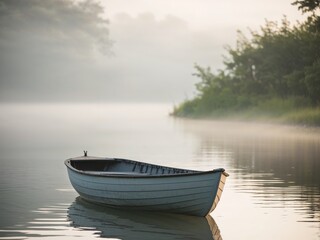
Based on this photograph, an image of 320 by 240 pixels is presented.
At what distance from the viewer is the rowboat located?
806 inches

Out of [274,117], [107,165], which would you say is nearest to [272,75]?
[274,117]

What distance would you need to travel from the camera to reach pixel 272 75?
71.8m

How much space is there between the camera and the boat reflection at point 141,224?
63.7 feet

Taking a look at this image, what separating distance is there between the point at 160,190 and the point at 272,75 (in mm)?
52127

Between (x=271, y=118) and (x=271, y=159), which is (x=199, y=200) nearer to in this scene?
(x=271, y=159)

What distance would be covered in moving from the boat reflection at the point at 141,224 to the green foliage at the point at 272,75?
41.8 m

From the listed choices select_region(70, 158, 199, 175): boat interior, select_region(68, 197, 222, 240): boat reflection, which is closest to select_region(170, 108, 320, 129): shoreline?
select_region(70, 158, 199, 175): boat interior

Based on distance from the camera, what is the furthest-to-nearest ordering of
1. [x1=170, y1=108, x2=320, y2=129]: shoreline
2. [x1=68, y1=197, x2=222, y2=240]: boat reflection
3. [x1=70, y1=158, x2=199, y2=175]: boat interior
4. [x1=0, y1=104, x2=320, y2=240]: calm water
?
[x1=170, y1=108, x2=320, y2=129]: shoreline, [x1=70, y1=158, x2=199, y2=175]: boat interior, [x1=0, y1=104, x2=320, y2=240]: calm water, [x1=68, y1=197, x2=222, y2=240]: boat reflection

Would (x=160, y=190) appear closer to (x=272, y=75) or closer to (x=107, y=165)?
(x=107, y=165)

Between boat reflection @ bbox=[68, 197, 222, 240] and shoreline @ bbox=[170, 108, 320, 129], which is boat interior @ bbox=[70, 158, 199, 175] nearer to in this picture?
boat reflection @ bbox=[68, 197, 222, 240]

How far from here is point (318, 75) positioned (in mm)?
61656

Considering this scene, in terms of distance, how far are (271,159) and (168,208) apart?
18882 millimetres

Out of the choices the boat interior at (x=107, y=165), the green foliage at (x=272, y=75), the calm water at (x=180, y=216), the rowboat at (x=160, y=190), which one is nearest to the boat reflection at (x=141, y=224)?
the calm water at (x=180, y=216)

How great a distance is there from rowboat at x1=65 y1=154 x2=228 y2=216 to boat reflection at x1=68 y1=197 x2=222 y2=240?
237 millimetres
